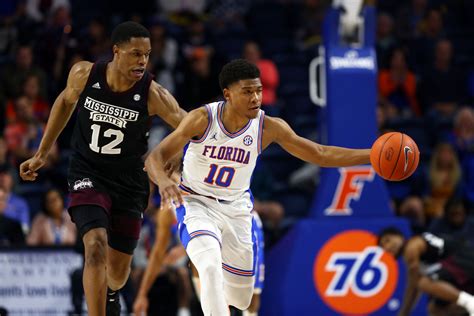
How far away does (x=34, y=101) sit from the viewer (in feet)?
37.1

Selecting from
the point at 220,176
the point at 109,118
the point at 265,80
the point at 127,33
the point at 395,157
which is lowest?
the point at 265,80

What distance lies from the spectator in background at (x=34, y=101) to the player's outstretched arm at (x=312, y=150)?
520 cm

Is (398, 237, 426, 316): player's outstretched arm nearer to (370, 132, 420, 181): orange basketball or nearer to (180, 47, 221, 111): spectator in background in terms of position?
(370, 132, 420, 181): orange basketball

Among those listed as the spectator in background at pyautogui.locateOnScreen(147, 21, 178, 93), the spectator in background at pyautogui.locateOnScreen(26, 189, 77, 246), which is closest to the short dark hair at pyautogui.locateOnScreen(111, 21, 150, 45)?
the spectator in background at pyautogui.locateOnScreen(26, 189, 77, 246)

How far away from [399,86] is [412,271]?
4177 millimetres

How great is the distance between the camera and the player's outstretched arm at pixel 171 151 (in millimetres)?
5520

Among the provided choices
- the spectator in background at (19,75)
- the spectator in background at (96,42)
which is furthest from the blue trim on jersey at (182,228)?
the spectator in background at (96,42)

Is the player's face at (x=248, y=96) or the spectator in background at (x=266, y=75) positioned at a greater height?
the player's face at (x=248, y=96)

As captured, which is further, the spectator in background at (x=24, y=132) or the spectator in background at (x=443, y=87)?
the spectator in background at (x=443, y=87)

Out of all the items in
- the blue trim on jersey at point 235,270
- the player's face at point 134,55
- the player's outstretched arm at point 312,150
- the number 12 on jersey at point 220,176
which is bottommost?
the blue trim on jersey at point 235,270

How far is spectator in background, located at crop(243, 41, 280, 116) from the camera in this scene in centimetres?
1203

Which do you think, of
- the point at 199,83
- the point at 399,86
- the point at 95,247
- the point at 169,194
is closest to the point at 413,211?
the point at 399,86

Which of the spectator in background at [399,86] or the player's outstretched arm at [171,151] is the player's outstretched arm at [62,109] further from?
the spectator in background at [399,86]

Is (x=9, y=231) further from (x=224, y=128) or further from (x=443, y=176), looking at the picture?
(x=443, y=176)
